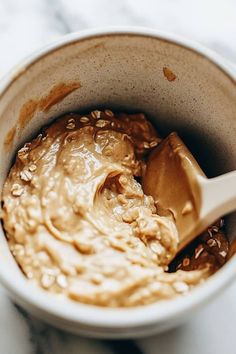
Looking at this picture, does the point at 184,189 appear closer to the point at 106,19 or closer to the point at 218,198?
the point at 218,198

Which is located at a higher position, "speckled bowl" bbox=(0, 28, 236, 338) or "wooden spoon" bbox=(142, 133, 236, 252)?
"speckled bowl" bbox=(0, 28, 236, 338)

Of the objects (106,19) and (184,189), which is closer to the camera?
(184,189)

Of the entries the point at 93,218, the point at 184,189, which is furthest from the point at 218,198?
the point at 93,218

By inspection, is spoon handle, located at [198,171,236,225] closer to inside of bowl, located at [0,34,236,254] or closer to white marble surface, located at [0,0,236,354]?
inside of bowl, located at [0,34,236,254]

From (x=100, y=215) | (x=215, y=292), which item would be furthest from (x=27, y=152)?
(x=215, y=292)

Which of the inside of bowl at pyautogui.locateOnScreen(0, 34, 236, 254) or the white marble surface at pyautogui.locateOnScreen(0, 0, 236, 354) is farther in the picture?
the white marble surface at pyautogui.locateOnScreen(0, 0, 236, 354)

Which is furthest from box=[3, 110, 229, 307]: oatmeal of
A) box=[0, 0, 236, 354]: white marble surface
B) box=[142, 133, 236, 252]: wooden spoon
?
box=[0, 0, 236, 354]: white marble surface

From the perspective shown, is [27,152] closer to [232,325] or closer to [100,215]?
[100,215]
